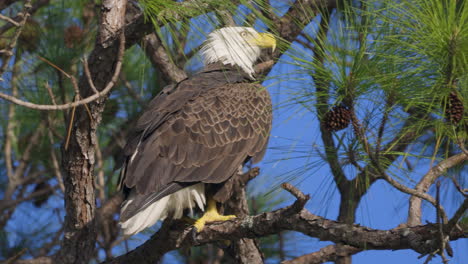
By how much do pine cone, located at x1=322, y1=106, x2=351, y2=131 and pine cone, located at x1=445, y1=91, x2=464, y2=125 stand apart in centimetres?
34

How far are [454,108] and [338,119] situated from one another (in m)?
0.39

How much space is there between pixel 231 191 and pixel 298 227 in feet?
3.59

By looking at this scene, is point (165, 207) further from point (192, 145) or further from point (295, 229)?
point (295, 229)

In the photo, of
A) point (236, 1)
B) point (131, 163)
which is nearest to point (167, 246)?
point (131, 163)

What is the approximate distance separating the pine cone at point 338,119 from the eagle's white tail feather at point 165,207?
4.93 feet

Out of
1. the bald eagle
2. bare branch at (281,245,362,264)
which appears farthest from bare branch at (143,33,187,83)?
bare branch at (281,245,362,264)

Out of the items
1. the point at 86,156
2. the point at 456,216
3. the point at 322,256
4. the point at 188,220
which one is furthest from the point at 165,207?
the point at 456,216

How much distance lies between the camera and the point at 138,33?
3375 mm

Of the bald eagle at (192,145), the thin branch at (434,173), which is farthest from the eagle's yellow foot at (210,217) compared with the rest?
the thin branch at (434,173)

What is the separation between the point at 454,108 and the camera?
232 centimetres

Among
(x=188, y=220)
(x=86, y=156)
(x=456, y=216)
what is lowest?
(x=456, y=216)

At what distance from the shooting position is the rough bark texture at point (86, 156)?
336 cm

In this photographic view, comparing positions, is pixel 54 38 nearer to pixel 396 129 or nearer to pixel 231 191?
pixel 231 191

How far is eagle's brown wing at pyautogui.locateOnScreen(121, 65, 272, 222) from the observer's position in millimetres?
3770
